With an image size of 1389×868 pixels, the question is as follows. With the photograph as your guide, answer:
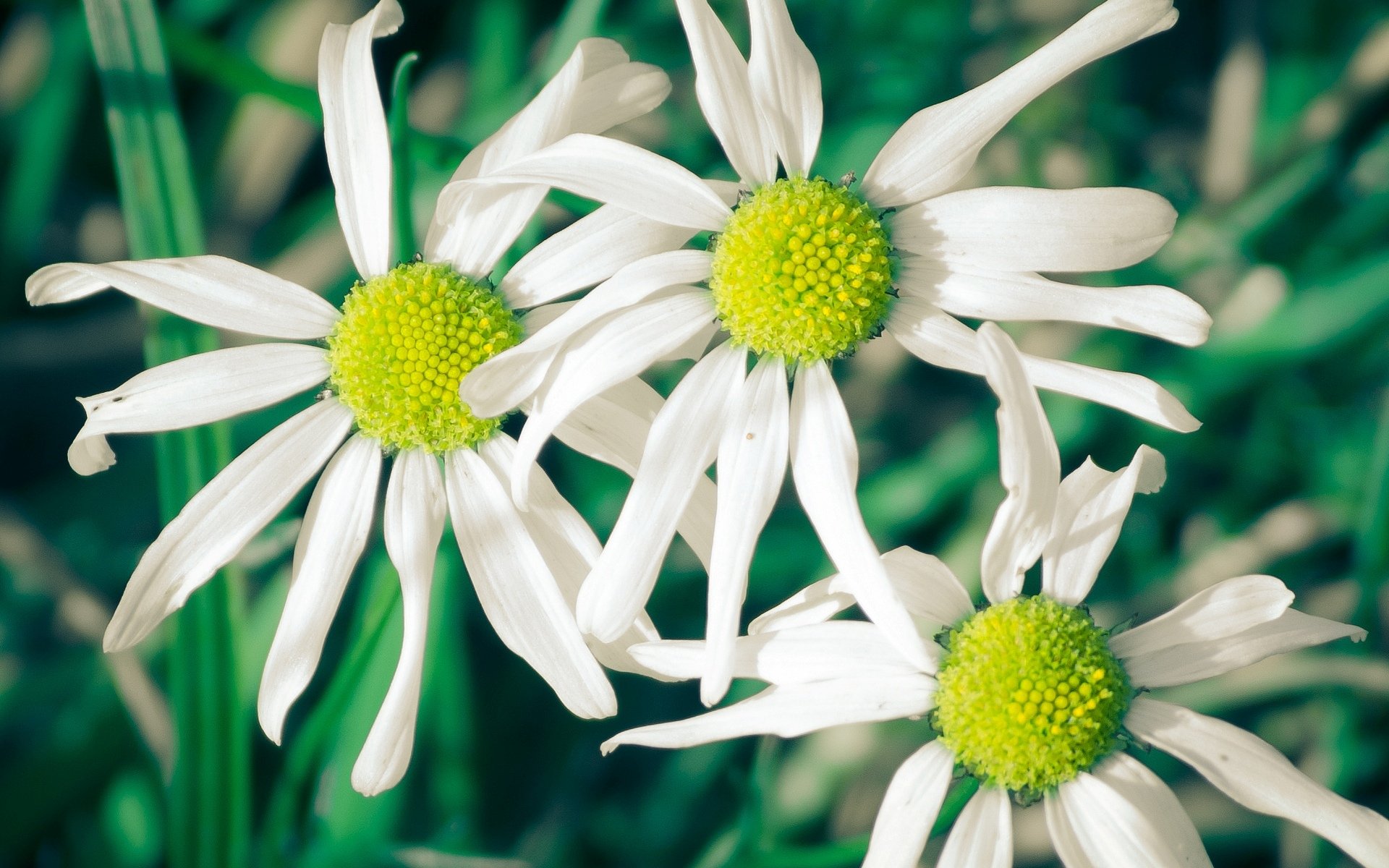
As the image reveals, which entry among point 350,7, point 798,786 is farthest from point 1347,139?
point 350,7

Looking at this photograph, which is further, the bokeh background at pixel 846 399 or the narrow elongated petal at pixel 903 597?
the bokeh background at pixel 846 399

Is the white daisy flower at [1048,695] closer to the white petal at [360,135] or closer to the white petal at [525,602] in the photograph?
the white petal at [525,602]

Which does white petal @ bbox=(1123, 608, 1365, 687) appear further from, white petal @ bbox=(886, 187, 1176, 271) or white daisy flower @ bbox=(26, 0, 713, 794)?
white daisy flower @ bbox=(26, 0, 713, 794)

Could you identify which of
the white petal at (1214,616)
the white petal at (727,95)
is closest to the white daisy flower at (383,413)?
the white petal at (727,95)

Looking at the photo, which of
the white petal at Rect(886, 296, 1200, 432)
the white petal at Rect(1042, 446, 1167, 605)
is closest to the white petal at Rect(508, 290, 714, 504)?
the white petal at Rect(886, 296, 1200, 432)

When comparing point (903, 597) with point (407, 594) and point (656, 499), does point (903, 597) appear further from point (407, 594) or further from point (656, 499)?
point (407, 594)
